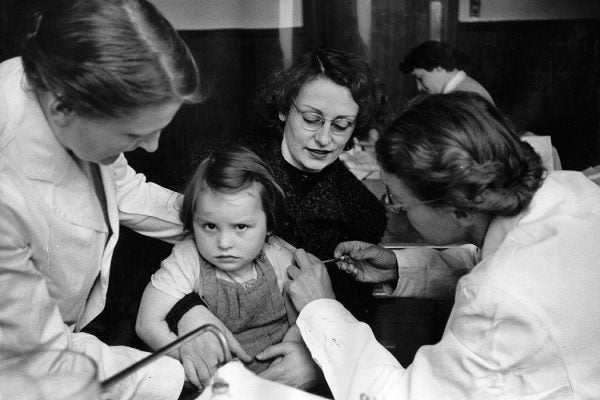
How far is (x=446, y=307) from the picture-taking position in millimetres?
1685

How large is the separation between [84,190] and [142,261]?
36 cm

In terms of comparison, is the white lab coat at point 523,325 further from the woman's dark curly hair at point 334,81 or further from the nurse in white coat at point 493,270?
the woman's dark curly hair at point 334,81

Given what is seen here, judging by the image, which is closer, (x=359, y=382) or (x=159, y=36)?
(x=159, y=36)

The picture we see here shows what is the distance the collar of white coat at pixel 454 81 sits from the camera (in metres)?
1.66

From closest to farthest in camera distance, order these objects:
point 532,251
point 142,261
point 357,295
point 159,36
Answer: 1. point 159,36
2. point 532,251
3. point 142,261
4. point 357,295

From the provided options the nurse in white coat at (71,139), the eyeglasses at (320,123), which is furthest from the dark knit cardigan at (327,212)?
the nurse in white coat at (71,139)

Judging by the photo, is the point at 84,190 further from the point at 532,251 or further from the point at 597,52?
the point at 597,52

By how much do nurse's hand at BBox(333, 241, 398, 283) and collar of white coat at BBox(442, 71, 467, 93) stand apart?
43 centimetres

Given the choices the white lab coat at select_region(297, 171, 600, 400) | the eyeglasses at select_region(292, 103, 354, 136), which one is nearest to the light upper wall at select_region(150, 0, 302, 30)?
the eyeglasses at select_region(292, 103, 354, 136)

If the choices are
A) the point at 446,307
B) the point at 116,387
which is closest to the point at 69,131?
the point at 116,387

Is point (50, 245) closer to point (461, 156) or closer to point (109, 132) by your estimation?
point (109, 132)

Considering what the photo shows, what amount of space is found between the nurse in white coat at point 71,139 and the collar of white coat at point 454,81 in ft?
2.55

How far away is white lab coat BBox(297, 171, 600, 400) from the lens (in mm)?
A: 1051

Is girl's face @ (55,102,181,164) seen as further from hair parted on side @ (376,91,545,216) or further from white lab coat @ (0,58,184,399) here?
hair parted on side @ (376,91,545,216)
